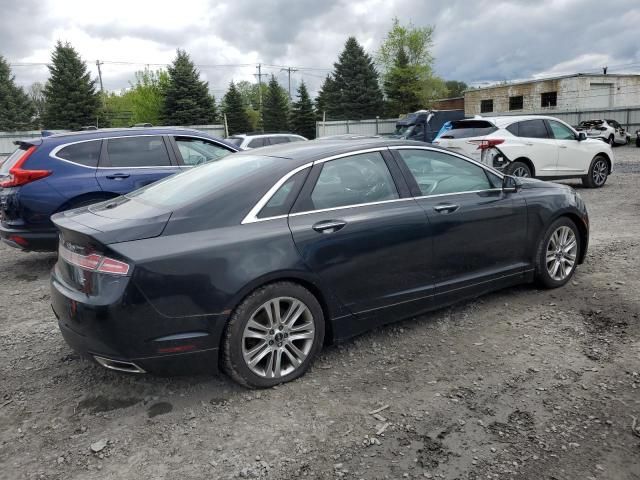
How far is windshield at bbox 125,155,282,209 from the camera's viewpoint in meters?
3.46

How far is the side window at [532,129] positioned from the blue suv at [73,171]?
7233mm

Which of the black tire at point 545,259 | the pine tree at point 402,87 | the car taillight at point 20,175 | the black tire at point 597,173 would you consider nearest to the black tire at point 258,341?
the black tire at point 545,259

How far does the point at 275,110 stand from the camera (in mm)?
52000

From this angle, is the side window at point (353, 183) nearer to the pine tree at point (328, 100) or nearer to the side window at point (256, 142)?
the side window at point (256, 142)

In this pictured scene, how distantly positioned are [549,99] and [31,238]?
4649cm

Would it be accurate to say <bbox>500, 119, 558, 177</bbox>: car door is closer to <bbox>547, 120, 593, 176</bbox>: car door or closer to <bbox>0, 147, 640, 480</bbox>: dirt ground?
<bbox>547, 120, 593, 176</bbox>: car door

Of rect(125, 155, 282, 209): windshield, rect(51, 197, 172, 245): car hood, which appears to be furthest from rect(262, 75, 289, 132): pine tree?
rect(51, 197, 172, 245): car hood

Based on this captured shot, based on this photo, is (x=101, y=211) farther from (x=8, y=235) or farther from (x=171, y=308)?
(x=8, y=235)

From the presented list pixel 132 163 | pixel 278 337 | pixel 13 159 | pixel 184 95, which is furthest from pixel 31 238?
pixel 184 95

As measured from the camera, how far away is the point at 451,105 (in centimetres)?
5903

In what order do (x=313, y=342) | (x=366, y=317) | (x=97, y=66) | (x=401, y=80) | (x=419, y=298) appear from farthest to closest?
(x=97, y=66)
(x=401, y=80)
(x=419, y=298)
(x=366, y=317)
(x=313, y=342)

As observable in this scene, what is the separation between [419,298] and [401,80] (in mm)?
48321

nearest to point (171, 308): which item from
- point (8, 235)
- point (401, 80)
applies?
point (8, 235)

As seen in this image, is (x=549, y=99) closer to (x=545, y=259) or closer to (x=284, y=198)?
(x=545, y=259)
